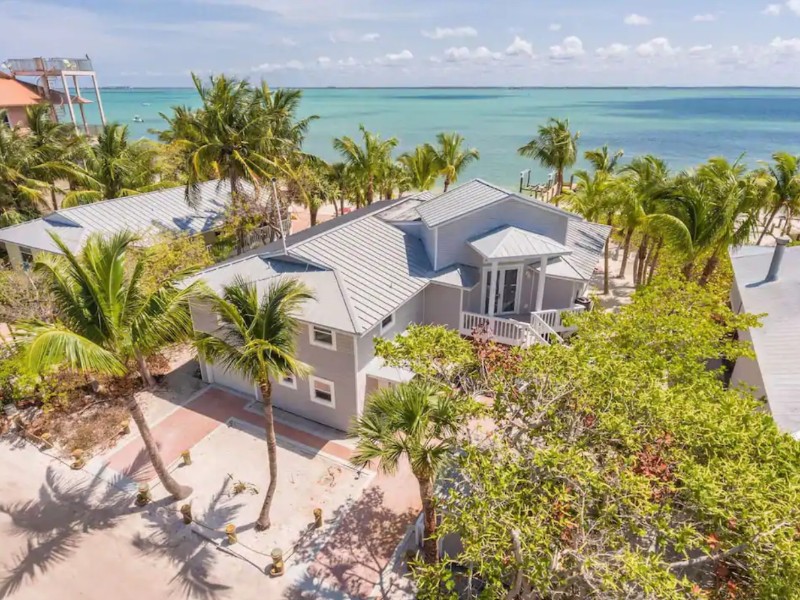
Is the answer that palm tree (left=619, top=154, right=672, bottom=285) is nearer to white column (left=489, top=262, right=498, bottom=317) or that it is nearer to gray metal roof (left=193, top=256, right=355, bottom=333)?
white column (left=489, top=262, right=498, bottom=317)

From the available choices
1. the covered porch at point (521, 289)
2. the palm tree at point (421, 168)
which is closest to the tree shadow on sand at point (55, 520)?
the covered porch at point (521, 289)

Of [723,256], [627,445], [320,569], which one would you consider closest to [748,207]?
[723,256]

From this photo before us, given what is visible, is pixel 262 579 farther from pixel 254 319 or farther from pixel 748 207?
pixel 748 207

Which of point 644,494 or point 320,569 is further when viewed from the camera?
point 320,569

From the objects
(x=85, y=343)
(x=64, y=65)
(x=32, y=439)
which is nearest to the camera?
(x=85, y=343)

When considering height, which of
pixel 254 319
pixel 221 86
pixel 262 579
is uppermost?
pixel 221 86

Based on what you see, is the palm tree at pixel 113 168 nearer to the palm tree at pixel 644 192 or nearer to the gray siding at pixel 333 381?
the gray siding at pixel 333 381
